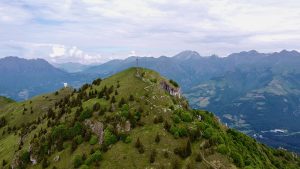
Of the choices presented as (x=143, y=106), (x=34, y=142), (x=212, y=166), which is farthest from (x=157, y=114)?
(x=34, y=142)

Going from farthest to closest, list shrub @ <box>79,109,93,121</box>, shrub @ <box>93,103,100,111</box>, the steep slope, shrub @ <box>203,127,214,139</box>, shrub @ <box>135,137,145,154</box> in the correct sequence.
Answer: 1. shrub @ <box>93,103,100,111</box>
2. shrub @ <box>79,109,93,121</box>
3. shrub @ <box>203,127,214,139</box>
4. shrub @ <box>135,137,145,154</box>
5. the steep slope

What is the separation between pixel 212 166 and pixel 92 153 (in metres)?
39.9

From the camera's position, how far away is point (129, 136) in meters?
120

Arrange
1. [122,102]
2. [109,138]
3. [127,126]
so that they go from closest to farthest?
[109,138] < [127,126] < [122,102]

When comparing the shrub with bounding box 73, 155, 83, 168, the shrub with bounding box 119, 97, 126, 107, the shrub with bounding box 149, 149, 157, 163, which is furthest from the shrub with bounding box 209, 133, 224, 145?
the shrub with bounding box 73, 155, 83, 168

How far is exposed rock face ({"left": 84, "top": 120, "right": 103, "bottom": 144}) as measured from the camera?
125575 millimetres

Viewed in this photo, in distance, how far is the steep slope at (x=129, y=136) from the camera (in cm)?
11124

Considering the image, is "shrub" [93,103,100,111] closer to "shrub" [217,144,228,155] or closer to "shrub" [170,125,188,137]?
"shrub" [170,125,188,137]

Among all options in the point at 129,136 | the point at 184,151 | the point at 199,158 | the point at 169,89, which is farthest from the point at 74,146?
the point at 169,89

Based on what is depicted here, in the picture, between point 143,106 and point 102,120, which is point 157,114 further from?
point 102,120

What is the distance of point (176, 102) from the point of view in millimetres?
146125

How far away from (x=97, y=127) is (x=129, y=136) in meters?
15.0

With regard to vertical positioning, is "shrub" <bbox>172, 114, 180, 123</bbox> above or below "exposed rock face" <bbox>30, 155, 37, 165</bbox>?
above

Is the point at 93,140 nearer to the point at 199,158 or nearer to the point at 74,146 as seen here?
the point at 74,146
